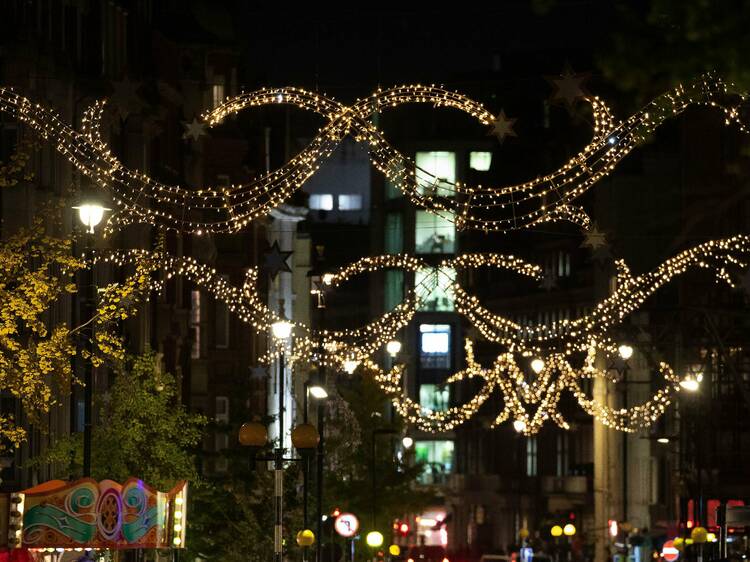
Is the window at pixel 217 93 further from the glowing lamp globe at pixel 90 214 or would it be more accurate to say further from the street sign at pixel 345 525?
the glowing lamp globe at pixel 90 214

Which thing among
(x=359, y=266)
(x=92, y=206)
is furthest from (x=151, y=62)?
(x=92, y=206)

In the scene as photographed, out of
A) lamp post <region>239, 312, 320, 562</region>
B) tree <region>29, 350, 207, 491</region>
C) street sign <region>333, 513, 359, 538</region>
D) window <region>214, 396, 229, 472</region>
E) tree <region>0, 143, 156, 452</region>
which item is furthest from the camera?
window <region>214, 396, 229, 472</region>

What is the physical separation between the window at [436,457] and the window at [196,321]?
238ft

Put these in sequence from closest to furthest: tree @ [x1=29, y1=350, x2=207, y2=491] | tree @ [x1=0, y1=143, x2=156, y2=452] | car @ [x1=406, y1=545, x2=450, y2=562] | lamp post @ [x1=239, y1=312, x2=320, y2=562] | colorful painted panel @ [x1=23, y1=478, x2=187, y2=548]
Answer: colorful painted panel @ [x1=23, y1=478, x2=187, y2=548] < tree @ [x1=0, y1=143, x2=156, y2=452] < lamp post @ [x1=239, y1=312, x2=320, y2=562] < tree @ [x1=29, y1=350, x2=207, y2=491] < car @ [x1=406, y1=545, x2=450, y2=562]

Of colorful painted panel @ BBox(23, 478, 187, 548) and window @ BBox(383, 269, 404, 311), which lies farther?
window @ BBox(383, 269, 404, 311)

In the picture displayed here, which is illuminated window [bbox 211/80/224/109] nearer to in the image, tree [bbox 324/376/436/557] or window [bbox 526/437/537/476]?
tree [bbox 324/376/436/557]

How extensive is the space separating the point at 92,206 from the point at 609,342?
114ft

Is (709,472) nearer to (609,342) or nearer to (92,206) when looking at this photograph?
(609,342)

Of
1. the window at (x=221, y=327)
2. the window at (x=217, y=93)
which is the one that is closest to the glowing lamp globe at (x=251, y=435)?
the window at (x=217, y=93)

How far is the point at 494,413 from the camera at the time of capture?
431ft

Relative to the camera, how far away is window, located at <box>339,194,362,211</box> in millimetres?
170625

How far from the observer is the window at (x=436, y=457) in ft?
474

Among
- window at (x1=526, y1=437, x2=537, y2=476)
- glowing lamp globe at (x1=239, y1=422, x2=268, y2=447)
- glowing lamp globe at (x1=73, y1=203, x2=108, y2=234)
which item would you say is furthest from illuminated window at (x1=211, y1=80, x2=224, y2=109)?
window at (x1=526, y1=437, x2=537, y2=476)

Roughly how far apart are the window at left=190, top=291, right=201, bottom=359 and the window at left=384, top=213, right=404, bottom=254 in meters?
77.3
